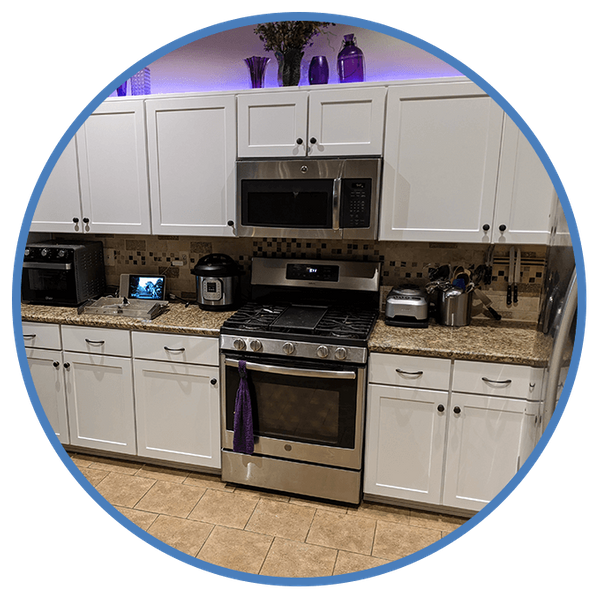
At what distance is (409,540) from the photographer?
7.39 ft

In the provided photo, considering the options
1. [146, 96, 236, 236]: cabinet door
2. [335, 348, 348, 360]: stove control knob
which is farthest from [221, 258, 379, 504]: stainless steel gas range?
[146, 96, 236, 236]: cabinet door

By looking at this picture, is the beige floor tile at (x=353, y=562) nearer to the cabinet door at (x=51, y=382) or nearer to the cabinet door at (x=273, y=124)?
the cabinet door at (x=51, y=382)

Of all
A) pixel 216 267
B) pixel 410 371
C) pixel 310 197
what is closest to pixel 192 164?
pixel 216 267

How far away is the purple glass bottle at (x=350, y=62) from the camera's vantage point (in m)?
2.40

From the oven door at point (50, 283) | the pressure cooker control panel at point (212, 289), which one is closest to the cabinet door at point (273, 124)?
the pressure cooker control panel at point (212, 289)

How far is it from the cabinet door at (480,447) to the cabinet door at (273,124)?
1.51 m

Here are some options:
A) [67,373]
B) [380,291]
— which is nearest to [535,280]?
[380,291]

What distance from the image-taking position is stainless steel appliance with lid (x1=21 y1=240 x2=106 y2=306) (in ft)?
9.27

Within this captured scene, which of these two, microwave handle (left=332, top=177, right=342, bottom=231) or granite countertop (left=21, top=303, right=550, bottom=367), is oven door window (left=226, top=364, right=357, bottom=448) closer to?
Answer: granite countertop (left=21, top=303, right=550, bottom=367)

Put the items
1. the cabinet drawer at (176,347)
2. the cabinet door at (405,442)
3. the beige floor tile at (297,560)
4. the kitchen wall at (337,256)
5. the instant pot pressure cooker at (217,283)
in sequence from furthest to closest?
the instant pot pressure cooker at (217,283)
the kitchen wall at (337,256)
the cabinet drawer at (176,347)
the cabinet door at (405,442)
the beige floor tile at (297,560)

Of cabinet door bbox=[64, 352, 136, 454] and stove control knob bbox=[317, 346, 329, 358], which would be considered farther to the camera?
cabinet door bbox=[64, 352, 136, 454]

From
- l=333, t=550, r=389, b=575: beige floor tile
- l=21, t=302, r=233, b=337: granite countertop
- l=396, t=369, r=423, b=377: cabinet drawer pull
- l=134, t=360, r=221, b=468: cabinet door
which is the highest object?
l=21, t=302, r=233, b=337: granite countertop

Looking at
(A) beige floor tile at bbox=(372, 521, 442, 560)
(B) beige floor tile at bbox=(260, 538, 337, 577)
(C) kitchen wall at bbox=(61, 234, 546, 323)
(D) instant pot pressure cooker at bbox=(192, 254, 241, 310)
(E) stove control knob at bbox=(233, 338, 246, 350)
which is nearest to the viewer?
(B) beige floor tile at bbox=(260, 538, 337, 577)

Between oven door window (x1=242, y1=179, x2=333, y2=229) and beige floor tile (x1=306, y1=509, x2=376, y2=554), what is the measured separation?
1494 millimetres
